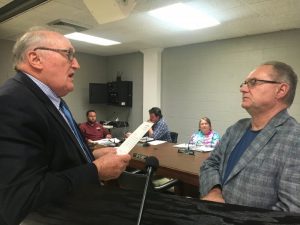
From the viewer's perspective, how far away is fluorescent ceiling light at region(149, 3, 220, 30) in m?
3.58

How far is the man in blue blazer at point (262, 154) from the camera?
1245 mm

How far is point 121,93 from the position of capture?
7078mm

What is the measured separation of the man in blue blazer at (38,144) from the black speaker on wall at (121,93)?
582cm

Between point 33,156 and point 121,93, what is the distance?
6289 millimetres

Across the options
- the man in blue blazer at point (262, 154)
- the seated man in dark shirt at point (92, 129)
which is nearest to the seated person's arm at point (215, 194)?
the man in blue blazer at point (262, 154)

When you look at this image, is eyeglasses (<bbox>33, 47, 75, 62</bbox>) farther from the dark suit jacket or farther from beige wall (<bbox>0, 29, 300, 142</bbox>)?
beige wall (<bbox>0, 29, 300, 142</bbox>)

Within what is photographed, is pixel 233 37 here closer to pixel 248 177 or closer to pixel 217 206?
pixel 248 177

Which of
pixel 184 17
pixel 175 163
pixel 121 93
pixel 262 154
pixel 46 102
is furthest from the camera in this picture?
pixel 121 93

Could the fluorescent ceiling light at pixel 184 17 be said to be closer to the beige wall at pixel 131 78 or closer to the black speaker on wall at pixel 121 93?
the beige wall at pixel 131 78

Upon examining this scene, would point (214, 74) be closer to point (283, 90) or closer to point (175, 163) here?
point (175, 163)

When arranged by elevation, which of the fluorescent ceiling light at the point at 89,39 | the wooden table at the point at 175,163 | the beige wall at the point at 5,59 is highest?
the fluorescent ceiling light at the point at 89,39

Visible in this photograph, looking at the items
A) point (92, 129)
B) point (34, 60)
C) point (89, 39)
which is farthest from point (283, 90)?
point (89, 39)

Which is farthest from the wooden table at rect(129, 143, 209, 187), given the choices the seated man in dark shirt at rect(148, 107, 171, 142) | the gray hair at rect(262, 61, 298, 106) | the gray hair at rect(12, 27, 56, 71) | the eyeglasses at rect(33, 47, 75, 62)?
the gray hair at rect(12, 27, 56, 71)

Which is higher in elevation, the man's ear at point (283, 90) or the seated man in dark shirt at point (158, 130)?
the man's ear at point (283, 90)
